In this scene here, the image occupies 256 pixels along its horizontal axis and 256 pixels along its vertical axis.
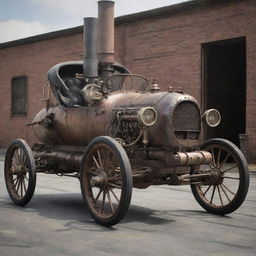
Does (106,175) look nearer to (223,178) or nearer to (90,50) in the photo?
(223,178)

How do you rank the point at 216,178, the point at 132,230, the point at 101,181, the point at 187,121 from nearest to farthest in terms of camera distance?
1. the point at 132,230
2. the point at 101,181
3. the point at 187,121
4. the point at 216,178

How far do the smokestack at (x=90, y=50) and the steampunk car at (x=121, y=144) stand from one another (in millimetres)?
17

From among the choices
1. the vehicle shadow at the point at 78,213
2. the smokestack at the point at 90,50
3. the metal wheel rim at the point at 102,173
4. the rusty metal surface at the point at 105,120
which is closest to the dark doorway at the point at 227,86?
the smokestack at the point at 90,50

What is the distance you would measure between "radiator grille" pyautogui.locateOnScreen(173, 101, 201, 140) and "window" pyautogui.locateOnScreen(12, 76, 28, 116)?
790 inches

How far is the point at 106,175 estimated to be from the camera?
5699mm

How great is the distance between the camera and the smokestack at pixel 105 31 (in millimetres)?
8000

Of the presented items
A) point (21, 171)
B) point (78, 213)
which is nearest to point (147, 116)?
point (78, 213)

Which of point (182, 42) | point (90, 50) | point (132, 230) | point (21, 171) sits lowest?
point (132, 230)

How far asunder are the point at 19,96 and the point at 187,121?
21.1 meters

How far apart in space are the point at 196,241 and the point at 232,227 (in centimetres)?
89

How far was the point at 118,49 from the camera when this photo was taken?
20422mm

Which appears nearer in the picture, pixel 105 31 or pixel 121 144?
pixel 121 144

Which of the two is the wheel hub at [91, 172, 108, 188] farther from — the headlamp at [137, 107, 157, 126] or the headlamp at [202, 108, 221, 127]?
the headlamp at [202, 108, 221, 127]

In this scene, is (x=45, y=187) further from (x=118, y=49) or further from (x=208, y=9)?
(x=118, y=49)
